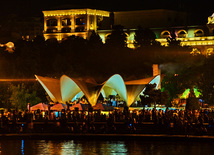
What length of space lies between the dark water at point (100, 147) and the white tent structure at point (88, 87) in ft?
80.7

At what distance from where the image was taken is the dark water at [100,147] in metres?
31.7

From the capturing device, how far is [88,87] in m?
61.1

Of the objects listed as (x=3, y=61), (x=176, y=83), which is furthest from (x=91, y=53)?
(x=176, y=83)

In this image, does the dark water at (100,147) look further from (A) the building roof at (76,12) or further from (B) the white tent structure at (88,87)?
(A) the building roof at (76,12)

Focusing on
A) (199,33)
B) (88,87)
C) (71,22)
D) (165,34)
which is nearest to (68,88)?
(88,87)

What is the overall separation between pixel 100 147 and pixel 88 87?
27.5 m

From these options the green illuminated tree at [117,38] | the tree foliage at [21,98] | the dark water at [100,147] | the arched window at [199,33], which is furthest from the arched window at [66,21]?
the dark water at [100,147]

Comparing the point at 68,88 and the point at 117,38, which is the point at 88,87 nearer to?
the point at 68,88

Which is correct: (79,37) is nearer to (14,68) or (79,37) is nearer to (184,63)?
(14,68)

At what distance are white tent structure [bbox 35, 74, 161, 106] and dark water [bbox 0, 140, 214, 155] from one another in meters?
24.6

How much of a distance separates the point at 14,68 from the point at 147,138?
6512cm

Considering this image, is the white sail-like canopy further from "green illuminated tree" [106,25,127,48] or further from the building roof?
the building roof

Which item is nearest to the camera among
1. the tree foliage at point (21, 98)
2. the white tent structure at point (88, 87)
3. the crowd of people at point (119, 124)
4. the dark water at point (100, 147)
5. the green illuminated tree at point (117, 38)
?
the dark water at point (100, 147)

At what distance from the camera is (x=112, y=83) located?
65.1 metres
